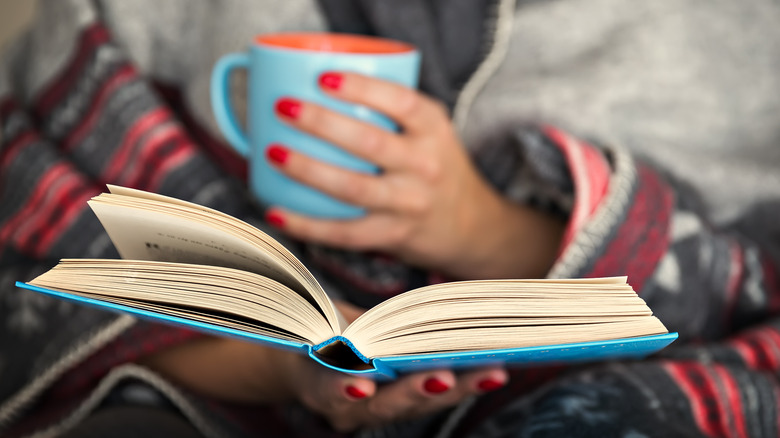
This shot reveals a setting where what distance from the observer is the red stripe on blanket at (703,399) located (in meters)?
0.56

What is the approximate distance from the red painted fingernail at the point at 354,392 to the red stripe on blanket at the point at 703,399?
284mm

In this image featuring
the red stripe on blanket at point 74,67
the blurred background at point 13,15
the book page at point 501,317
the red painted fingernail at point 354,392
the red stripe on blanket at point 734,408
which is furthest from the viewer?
the blurred background at point 13,15

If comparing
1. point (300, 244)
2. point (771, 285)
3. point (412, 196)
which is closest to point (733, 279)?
point (771, 285)

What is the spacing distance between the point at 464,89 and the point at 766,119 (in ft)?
1.26

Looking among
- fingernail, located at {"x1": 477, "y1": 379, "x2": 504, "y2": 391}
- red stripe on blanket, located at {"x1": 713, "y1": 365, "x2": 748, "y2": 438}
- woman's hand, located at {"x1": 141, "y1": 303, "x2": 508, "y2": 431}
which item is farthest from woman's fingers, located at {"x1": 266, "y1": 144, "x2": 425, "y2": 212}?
red stripe on blanket, located at {"x1": 713, "y1": 365, "x2": 748, "y2": 438}

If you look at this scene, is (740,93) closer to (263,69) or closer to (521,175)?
(521,175)

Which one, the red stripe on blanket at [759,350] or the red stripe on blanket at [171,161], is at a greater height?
the red stripe on blanket at [171,161]

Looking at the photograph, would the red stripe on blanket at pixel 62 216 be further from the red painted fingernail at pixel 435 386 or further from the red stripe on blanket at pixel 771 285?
the red stripe on blanket at pixel 771 285

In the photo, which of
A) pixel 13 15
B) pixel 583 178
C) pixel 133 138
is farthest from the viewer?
pixel 13 15

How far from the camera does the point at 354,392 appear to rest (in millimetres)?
469

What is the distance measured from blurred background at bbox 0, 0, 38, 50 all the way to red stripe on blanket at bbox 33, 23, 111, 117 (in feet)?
2.35

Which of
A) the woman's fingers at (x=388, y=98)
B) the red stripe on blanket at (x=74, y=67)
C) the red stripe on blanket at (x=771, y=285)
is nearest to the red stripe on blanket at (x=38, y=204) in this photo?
the red stripe on blanket at (x=74, y=67)

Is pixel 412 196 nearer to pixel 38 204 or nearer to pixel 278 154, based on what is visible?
pixel 278 154

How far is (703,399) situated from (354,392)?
312mm
